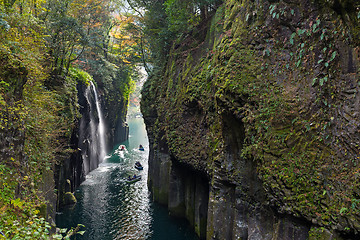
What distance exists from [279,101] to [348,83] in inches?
75.5

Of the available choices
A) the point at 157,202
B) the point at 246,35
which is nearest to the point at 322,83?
the point at 246,35

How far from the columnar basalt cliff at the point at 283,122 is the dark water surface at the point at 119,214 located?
2.83 m

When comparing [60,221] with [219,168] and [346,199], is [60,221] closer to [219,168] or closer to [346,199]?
[219,168]

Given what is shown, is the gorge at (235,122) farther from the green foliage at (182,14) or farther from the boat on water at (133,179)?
the boat on water at (133,179)

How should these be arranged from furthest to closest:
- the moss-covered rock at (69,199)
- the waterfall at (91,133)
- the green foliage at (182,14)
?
the waterfall at (91,133), the moss-covered rock at (69,199), the green foliage at (182,14)

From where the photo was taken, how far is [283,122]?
7668 mm

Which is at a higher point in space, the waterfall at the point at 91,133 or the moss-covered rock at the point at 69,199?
the waterfall at the point at 91,133

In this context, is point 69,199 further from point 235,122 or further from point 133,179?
point 235,122

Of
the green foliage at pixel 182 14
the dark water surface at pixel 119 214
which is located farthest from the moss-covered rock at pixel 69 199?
the green foliage at pixel 182 14

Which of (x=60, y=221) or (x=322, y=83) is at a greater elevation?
(x=322, y=83)

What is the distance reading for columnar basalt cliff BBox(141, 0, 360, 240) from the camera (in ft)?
Result: 20.2

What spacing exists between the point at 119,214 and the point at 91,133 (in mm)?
12823

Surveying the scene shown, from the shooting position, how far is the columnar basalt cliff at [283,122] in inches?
243

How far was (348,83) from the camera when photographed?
625cm
